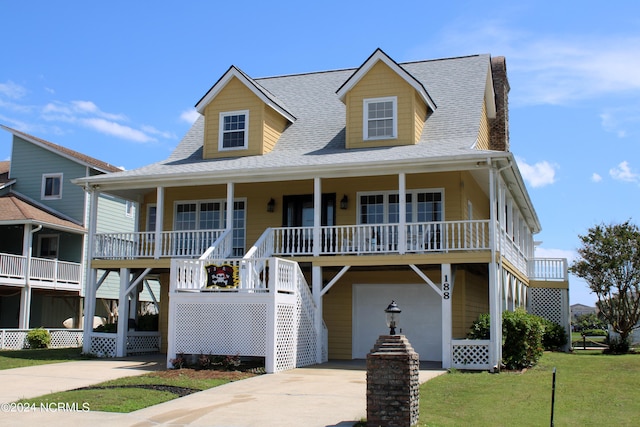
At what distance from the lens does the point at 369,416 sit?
9.98 m

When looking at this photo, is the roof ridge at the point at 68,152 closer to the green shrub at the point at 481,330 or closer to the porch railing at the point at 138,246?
the porch railing at the point at 138,246

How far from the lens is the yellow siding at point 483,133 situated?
23.3m

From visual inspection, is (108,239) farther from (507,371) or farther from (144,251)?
(507,371)

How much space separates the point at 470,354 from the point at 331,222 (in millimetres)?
6488

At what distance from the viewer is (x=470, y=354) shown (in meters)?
18.0

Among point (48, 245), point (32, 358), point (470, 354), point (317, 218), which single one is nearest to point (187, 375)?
point (317, 218)

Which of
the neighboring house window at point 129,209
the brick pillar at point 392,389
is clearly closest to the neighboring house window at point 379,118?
the brick pillar at point 392,389

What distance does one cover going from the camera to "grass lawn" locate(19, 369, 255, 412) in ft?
38.8

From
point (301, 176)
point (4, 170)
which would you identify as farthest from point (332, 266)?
point (4, 170)

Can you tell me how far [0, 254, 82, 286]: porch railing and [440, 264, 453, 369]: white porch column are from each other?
1835 cm

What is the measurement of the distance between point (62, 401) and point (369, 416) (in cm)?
549

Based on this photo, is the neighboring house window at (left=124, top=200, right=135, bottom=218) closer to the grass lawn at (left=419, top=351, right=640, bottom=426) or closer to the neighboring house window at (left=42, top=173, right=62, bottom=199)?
the neighboring house window at (left=42, top=173, right=62, bottom=199)

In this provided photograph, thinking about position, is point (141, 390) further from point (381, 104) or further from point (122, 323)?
point (381, 104)

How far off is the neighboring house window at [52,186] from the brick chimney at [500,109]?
1988cm
